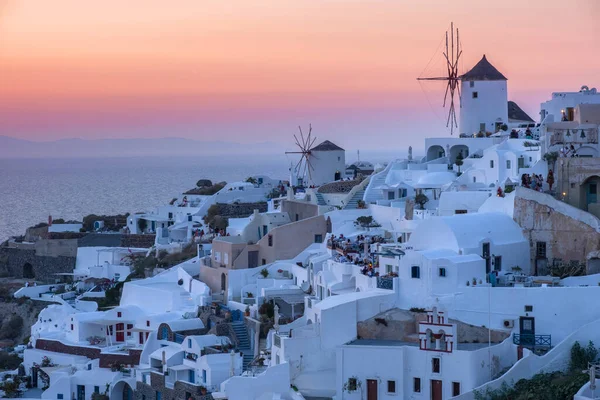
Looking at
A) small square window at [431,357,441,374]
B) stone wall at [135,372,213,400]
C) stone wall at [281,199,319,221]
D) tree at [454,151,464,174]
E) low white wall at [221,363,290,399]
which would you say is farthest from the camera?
tree at [454,151,464,174]

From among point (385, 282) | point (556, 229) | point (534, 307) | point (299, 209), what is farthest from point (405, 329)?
point (299, 209)

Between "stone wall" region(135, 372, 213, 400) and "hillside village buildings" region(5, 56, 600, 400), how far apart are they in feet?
0.17

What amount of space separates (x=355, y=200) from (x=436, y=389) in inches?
645

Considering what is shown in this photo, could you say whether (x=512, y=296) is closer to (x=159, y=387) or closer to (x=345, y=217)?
(x=159, y=387)

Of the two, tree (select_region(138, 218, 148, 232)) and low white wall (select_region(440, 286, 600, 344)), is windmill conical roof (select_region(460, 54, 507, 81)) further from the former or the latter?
low white wall (select_region(440, 286, 600, 344))

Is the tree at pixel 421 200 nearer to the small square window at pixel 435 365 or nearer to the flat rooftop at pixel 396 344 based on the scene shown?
the flat rooftop at pixel 396 344

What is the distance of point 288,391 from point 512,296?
571 cm

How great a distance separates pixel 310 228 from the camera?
134ft

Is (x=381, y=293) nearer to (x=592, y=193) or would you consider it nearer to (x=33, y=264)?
(x=592, y=193)

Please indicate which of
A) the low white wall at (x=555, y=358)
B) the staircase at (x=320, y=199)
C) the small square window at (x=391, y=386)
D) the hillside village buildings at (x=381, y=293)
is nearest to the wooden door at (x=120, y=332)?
the hillside village buildings at (x=381, y=293)

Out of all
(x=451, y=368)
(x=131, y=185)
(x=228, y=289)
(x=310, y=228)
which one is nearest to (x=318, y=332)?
(x=451, y=368)

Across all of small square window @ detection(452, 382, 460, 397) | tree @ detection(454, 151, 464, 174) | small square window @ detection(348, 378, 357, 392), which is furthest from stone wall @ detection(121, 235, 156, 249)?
small square window @ detection(452, 382, 460, 397)

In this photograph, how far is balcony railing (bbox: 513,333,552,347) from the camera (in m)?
28.9

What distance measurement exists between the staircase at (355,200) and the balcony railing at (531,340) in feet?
47.8
